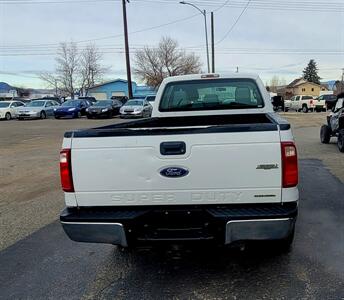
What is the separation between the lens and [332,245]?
5039 millimetres

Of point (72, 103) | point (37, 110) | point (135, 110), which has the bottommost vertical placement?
point (135, 110)

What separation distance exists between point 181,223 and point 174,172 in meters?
0.46

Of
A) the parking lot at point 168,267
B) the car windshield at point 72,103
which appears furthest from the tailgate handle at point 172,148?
the car windshield at point 72,103

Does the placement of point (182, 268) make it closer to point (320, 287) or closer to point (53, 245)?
point (320, 287)

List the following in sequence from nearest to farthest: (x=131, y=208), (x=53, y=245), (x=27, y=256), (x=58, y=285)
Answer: (x=131, y=208) < (x=58, y=285) < (x=27, y=256) < (x=53, y=245)

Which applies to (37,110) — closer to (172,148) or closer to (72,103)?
(72,103)

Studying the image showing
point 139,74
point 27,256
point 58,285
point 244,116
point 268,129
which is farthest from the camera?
point 139,74

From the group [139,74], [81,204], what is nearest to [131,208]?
[81,204]

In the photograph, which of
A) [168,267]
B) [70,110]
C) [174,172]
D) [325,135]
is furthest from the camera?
[70,110]

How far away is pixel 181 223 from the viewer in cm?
388

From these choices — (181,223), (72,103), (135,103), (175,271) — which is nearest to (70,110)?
(72,103)

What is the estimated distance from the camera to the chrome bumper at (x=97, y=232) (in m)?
3.82

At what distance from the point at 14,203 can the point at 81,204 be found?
413cm

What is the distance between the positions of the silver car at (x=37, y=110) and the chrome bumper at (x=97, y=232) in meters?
32.5
